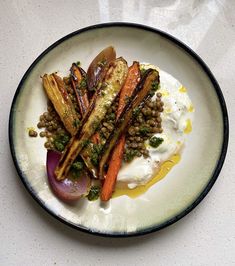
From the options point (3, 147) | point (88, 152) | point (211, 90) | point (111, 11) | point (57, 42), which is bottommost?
point (3, 147)

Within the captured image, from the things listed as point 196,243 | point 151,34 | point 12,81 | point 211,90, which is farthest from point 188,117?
point 12,81

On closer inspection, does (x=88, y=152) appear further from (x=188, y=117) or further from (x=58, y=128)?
(x=188, y=117)

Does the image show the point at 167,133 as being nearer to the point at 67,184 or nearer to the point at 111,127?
the point at 111,127

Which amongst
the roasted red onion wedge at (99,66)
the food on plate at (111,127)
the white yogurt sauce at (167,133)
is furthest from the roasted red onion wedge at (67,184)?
the roasted red onion wedge at (99,66)

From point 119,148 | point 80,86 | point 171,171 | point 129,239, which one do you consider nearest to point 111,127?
point 119,148

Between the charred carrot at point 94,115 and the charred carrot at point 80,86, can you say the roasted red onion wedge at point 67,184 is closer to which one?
the charred carrot at point 94,115
